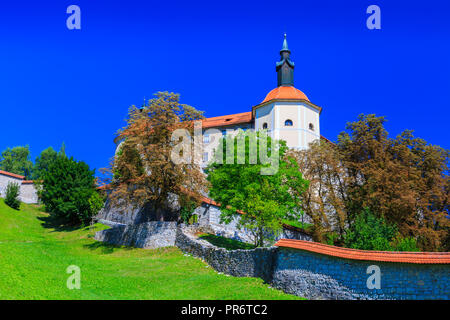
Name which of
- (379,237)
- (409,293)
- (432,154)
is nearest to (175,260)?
(379,237)

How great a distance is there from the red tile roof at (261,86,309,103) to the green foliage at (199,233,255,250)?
22.7 meters

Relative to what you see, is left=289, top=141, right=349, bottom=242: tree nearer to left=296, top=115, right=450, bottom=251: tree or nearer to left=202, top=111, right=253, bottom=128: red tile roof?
left=296, top=115, right=450, bottom=251: tree

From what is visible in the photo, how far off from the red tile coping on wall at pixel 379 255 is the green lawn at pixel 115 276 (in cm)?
198

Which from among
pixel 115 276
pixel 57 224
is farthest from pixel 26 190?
pixel 115 276

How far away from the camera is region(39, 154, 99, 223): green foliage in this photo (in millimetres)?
34969

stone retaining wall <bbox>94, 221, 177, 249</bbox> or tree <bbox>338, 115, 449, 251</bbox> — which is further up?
tree <bbox>338, 115, 449, 251</bbox>

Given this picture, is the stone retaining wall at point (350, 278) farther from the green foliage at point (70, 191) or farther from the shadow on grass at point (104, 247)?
the green foliage at point (70, 191)

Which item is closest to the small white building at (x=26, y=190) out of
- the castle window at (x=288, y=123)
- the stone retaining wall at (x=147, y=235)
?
the stone retaining wall at (x=147, y=235)

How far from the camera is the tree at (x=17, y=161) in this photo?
216ft

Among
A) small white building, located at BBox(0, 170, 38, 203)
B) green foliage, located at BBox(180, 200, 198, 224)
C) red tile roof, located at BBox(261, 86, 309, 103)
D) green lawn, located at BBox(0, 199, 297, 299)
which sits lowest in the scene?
green lawn, located at BBox(0, 199, 297, 299)

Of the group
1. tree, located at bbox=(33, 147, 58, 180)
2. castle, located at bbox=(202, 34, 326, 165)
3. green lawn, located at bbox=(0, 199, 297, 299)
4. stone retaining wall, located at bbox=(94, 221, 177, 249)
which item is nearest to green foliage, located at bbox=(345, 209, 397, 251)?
green lawn, located at bbox=(0, 199, 297, 299)

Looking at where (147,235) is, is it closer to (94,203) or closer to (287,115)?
(94,203)

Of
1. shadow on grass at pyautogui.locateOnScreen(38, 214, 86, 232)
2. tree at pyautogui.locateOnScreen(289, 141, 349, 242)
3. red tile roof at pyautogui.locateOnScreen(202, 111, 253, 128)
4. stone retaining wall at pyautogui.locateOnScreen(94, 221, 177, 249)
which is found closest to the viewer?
stone retaining wall at pyautogui.locateOnScreen(94, 221, 177, 249)

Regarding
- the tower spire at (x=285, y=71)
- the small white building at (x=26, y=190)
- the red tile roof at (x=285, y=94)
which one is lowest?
the small white building at (x=26, y=190)
